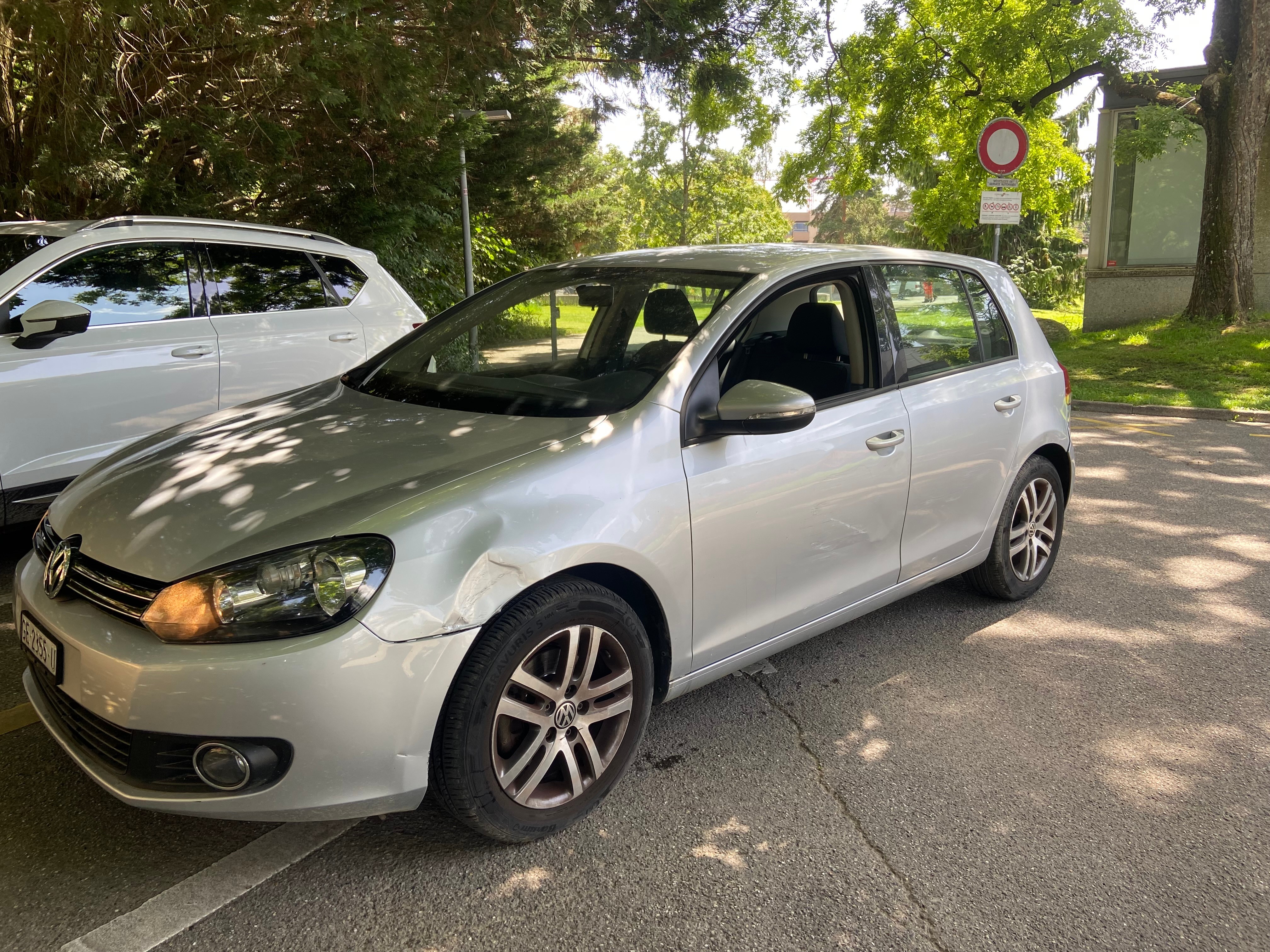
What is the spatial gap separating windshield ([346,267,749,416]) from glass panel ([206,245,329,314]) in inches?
77.6

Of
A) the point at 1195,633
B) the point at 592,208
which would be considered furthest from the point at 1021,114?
the point at 1195,633

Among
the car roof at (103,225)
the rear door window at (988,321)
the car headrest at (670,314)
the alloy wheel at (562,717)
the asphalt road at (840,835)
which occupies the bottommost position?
the asphalt road at (840,835)

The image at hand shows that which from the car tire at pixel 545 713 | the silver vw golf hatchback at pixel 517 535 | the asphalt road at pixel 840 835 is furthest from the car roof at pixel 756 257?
the asphalt road at pixel 840 835

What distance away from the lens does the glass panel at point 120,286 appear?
4.88m

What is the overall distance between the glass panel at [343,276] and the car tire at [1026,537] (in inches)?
157

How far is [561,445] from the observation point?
283 cm

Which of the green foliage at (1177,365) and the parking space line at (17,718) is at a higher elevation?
the parking space line at (17,718)

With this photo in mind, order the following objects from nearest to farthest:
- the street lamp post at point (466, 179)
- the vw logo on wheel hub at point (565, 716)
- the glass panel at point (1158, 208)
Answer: the vw logo on wheel hub at point (565, 716)
the street lamp post at point (466, 179)
the glass panel at point (1158, 208)

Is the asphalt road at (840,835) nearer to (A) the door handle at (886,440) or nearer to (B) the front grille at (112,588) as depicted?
(B) the front grille at (112,588)

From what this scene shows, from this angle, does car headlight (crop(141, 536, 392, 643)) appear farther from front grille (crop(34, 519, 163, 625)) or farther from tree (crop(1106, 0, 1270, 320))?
tree (crop(1106, 0, 1270, 320))

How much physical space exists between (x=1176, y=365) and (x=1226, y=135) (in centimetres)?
395

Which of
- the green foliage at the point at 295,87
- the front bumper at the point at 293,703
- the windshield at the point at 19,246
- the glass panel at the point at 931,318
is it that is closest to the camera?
the front bumper at the point at 293,703

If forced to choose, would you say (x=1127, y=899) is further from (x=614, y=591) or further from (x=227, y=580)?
(x=227, y=580)

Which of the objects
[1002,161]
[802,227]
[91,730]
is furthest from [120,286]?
[802,227]
